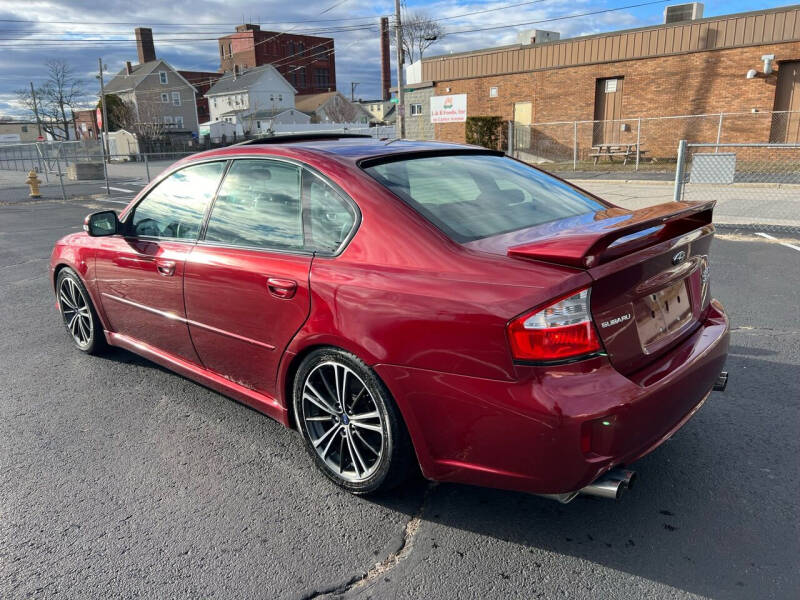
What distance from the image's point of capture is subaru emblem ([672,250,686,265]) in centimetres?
254

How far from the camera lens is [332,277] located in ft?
8.67

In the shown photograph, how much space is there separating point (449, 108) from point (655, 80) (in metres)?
10.1

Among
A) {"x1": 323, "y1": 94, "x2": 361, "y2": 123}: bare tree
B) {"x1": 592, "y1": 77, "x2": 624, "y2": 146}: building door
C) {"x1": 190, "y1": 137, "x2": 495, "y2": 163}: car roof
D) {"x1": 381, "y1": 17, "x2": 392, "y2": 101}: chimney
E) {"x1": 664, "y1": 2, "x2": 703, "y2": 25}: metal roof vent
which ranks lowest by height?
{"x1": 190, "y1": 137, "x2": 495, "y2": 163}: car roof

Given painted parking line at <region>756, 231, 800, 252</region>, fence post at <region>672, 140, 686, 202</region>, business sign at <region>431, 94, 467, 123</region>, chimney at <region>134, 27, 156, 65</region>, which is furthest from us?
chimney at <region>134, 27, 156, 65</region>

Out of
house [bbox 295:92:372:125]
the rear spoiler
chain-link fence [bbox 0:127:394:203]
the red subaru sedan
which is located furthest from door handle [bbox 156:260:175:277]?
house [bbox 295:92:372:125]

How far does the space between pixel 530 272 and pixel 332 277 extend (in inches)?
34.5

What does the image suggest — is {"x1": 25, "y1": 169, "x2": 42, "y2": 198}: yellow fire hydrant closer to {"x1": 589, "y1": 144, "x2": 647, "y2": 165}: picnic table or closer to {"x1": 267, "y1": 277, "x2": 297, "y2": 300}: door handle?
{"x1": 589, "y1": 144, "x2": 647, "y2": 165}: picnic table

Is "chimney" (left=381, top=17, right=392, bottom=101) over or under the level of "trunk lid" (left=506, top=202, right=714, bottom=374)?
over

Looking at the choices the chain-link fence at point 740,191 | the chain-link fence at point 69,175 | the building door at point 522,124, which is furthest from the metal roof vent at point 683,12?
the chain-link fence at point 69,175

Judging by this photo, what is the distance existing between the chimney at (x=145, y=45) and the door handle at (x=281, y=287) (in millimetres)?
83894

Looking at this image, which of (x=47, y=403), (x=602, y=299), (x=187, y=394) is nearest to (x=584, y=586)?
(x=602, y=299)

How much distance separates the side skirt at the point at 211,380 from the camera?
3.12 metres

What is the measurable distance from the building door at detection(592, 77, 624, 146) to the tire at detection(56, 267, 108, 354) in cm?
2391

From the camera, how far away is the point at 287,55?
83.4 meters
